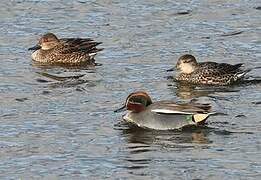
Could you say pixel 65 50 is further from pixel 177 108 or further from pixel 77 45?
pixel 177 108

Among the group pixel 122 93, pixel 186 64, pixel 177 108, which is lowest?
pixel 122 93

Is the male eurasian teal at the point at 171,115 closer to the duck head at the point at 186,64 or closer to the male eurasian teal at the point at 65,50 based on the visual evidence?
the duck head at the point at 186,64

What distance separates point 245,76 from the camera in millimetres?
18656

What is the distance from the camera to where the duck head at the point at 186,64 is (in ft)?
62.1

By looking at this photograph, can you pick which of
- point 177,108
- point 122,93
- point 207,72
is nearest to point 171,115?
point 177,108

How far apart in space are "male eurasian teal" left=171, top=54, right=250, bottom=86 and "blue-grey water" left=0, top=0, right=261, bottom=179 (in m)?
0.32

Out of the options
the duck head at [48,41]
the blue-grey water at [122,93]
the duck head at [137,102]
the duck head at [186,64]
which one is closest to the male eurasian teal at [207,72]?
the duck head at [186,64]

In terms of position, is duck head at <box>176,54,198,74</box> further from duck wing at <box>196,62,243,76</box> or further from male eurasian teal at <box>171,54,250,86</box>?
duck wing at <box>196,62,243,76</box>

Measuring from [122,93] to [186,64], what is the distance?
1.91 meters

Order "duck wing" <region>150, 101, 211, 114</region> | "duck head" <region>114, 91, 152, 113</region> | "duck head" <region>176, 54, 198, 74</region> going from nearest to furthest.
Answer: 1. "duck wing" <region>150, 101, 211, 114</region>
2. "duck head" <region>114, 91, 152, 113</region>
3. "duck head" <region>176, 54, 198, 74</region>

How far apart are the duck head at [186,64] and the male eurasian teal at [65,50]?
212cm

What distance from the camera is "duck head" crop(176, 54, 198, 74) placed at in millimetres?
18922

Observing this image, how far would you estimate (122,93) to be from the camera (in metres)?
17.5

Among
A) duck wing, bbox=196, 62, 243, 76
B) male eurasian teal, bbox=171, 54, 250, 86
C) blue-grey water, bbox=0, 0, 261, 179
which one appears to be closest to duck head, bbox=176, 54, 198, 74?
male eurasian teal, bbox=171, 54, 250, 86
